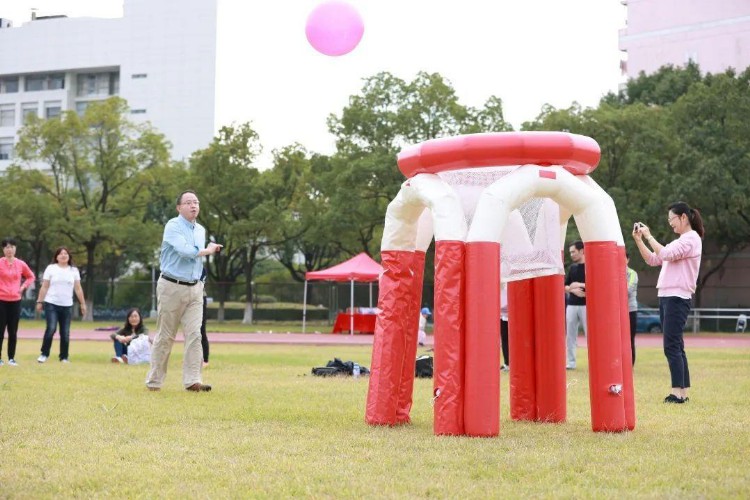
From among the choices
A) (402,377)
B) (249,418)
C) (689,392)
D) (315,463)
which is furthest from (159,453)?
(689,392)

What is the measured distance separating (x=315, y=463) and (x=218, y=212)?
129 feet

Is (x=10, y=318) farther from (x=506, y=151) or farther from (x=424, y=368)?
(x=506, y=151)

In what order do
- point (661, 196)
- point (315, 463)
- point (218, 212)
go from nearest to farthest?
point (315, 463) → point (661, 196) → point (218, 212)

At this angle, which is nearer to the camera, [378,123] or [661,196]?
[661,196]

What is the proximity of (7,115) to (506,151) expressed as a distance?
3186 inches

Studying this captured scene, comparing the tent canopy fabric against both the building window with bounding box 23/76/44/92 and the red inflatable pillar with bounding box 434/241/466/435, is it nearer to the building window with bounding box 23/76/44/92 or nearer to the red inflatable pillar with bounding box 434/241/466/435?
the red inflatable pillar with bounding box 434/241/466/435

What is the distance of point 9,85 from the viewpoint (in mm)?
81375

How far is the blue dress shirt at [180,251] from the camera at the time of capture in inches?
429

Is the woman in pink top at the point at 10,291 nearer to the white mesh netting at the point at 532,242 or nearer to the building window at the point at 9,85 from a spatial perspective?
the white mesh netting at the point at 532,242

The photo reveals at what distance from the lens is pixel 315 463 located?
599 centimetres

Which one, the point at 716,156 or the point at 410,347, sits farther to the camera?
the point at 716,156

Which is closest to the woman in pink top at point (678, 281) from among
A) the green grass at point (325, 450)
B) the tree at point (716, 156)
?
the green grass at point (325, 450)

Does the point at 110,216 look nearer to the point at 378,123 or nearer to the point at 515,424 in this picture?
the point at 378,123

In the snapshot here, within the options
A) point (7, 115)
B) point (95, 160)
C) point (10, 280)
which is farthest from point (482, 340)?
point (7, 115)
